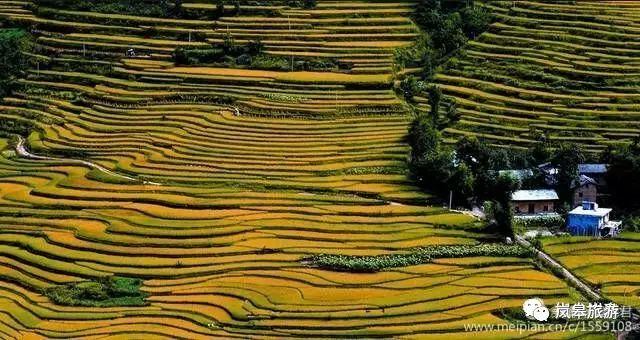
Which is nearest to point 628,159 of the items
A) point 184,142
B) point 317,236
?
point 317,236

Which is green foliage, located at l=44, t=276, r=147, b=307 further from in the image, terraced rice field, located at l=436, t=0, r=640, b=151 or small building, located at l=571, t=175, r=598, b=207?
terraced rice field, located at l=436, t=0, r=640, b=151

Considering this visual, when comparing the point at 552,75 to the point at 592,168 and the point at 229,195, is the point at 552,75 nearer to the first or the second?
the point at 592,168

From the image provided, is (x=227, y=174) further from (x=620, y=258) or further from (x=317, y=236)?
(x=620, y=258)

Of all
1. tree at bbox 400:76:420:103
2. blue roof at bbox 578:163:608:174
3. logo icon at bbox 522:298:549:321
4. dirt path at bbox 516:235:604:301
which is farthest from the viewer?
tree at bbox 400:76:420:103

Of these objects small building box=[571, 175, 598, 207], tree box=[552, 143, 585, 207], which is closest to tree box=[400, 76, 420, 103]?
tree box=[552, 143, 585, 207]

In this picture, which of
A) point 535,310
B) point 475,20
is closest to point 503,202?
point 535,310

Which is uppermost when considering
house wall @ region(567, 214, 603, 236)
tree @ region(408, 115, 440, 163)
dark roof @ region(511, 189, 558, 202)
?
tree @ region(408, 115, 440, 163)

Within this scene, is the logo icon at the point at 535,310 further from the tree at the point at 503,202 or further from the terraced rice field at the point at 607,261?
the tree at the point at 503,202
